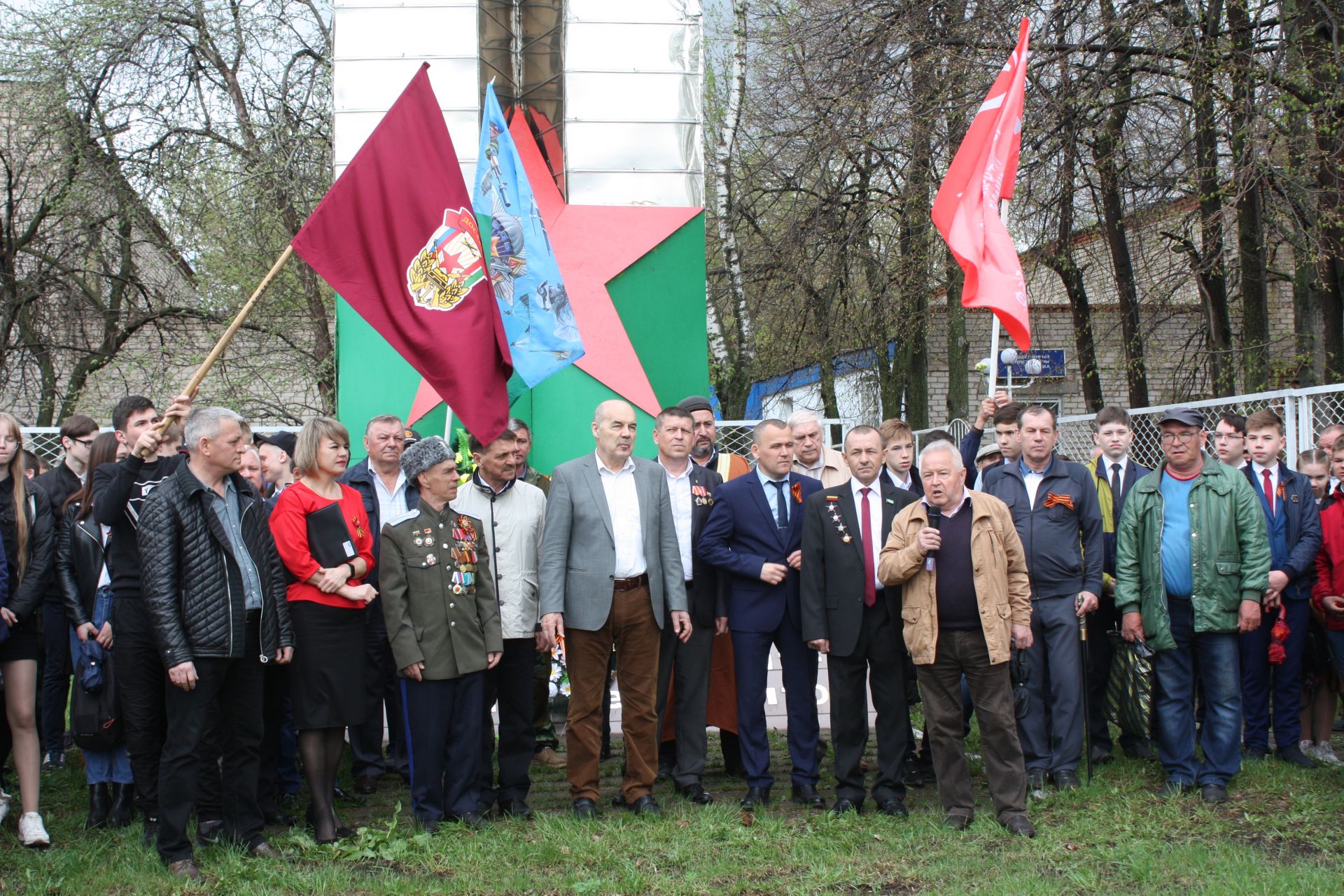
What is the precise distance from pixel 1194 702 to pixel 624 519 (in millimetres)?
3021

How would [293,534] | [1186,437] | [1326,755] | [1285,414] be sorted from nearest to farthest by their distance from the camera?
[293,534] < [1186,437] < [1326,755] < [1285,414]

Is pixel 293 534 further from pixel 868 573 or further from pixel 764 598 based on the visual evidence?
pixel 868 573

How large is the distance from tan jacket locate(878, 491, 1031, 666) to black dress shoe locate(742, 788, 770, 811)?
3.46ft

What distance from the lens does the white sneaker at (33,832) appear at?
5504 millimetres

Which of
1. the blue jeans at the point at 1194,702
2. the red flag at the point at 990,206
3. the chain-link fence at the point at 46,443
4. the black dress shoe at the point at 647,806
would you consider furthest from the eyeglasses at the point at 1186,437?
the chain-link fence at the point at 46,443

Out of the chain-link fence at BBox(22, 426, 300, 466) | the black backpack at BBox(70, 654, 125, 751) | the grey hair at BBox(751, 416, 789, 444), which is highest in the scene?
the chain-link fence at BBox(22, 426, 300, 466)

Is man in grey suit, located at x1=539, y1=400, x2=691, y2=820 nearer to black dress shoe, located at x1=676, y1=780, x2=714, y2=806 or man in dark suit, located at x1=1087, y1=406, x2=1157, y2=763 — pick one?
black dress shoe, located at x1=676, y1=780, x2=714, y2=806

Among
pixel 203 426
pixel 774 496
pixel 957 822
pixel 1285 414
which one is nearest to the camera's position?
pixel 203 426

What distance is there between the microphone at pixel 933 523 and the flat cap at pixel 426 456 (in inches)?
88.5

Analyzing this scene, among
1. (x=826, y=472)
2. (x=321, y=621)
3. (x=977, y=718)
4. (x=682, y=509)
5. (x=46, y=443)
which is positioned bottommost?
(x=977, y=718)

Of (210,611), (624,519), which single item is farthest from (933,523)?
(210,611)

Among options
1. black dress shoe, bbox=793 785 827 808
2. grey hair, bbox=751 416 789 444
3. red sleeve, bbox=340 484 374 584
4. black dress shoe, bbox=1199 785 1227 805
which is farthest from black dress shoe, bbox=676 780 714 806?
black dress shoe, bbox=1199 785 1227 805

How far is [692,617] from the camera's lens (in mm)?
6430

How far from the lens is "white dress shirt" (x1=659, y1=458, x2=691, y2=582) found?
254 inches
